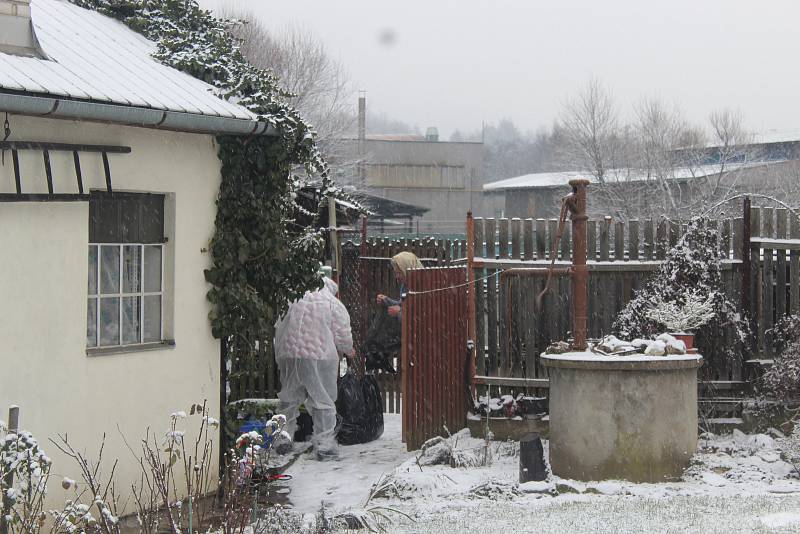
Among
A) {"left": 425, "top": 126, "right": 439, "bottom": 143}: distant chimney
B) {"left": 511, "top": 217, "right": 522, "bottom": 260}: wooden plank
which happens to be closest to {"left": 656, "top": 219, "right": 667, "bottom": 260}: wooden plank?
{"left": 511, "top": 217, "right": 522, "bottom": 260}: wooden plank

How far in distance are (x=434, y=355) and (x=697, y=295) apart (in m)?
2.65

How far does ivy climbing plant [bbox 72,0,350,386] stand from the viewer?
857 cm

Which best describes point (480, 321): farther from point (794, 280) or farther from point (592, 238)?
point (794, 280)

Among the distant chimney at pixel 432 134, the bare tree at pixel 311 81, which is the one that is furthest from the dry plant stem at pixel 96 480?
the distant chimney at pixel 432 134

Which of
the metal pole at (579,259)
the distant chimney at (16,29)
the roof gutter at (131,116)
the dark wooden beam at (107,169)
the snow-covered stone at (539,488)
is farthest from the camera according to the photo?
the metal pole at (579,259)

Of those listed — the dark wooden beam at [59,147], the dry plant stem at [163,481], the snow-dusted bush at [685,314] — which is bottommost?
the dry plant stem at [163,481]

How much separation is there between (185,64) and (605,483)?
5.01 metres

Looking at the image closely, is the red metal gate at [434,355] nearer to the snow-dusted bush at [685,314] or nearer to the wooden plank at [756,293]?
the snow-dusted bush at [685,314]

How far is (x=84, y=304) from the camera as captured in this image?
727cm

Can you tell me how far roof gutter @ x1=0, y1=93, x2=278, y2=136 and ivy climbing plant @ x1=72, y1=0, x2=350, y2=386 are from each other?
0.29 meters

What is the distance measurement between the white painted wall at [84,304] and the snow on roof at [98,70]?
0.32 meters

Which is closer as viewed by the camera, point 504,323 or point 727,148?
point 504,323

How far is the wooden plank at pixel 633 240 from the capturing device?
414 inches

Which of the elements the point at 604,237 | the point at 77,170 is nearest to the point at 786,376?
the point at 604,237
